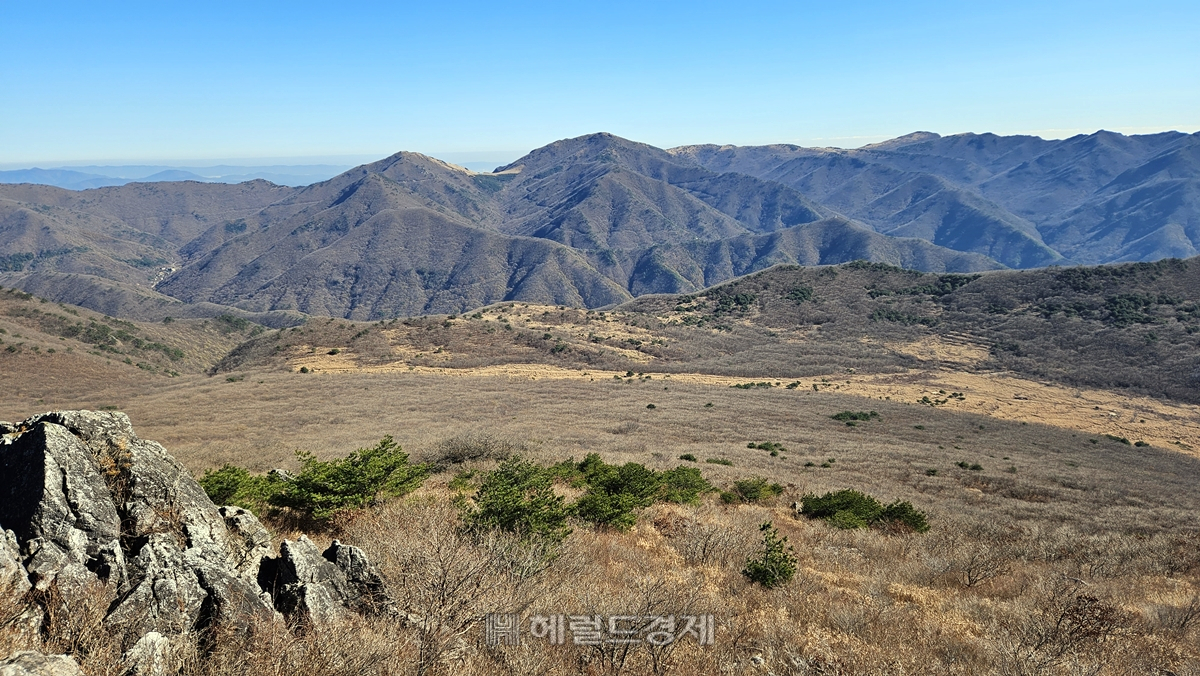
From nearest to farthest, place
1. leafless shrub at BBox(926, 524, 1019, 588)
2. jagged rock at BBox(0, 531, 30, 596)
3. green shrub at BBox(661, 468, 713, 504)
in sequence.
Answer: jagged rock at BBox(0, 531, 30, 596) < leafless shrub at BBox(926, 524, 1019, 588) < green shrub at BBox(661, 468, 713, 504)

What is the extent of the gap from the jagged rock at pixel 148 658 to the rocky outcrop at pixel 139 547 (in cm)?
2

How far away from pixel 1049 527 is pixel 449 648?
1582cm

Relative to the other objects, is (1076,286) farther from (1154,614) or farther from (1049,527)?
(1154,614)

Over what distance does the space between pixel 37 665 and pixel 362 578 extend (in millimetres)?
2729

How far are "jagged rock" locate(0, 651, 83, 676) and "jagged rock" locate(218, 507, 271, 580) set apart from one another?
1868mm

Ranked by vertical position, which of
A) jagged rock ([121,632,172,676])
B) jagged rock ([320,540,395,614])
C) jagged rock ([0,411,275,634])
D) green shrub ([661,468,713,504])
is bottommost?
green shrub ([661,468,713,504])

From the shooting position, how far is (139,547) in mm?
4785

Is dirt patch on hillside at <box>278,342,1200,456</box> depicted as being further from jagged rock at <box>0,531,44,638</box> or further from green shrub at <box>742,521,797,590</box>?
jagged rock at <box>0,531,44,638</box>

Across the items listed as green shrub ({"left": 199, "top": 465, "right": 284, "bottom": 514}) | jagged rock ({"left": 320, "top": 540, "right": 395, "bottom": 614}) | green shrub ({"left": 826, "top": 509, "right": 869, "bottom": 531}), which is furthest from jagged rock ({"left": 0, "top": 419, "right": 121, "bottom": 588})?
green shrub ({"left": 826, "top": 509, "right": 869, "bottom": 531})

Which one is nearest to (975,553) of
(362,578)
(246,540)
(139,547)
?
(362,578)

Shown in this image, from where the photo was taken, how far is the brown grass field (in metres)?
5.50

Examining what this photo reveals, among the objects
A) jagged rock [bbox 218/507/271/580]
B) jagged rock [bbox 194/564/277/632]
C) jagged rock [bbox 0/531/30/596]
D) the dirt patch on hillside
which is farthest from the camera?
the dirt patch on hillside

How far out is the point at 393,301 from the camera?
156 metres

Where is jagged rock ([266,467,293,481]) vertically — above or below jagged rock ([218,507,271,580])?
below
